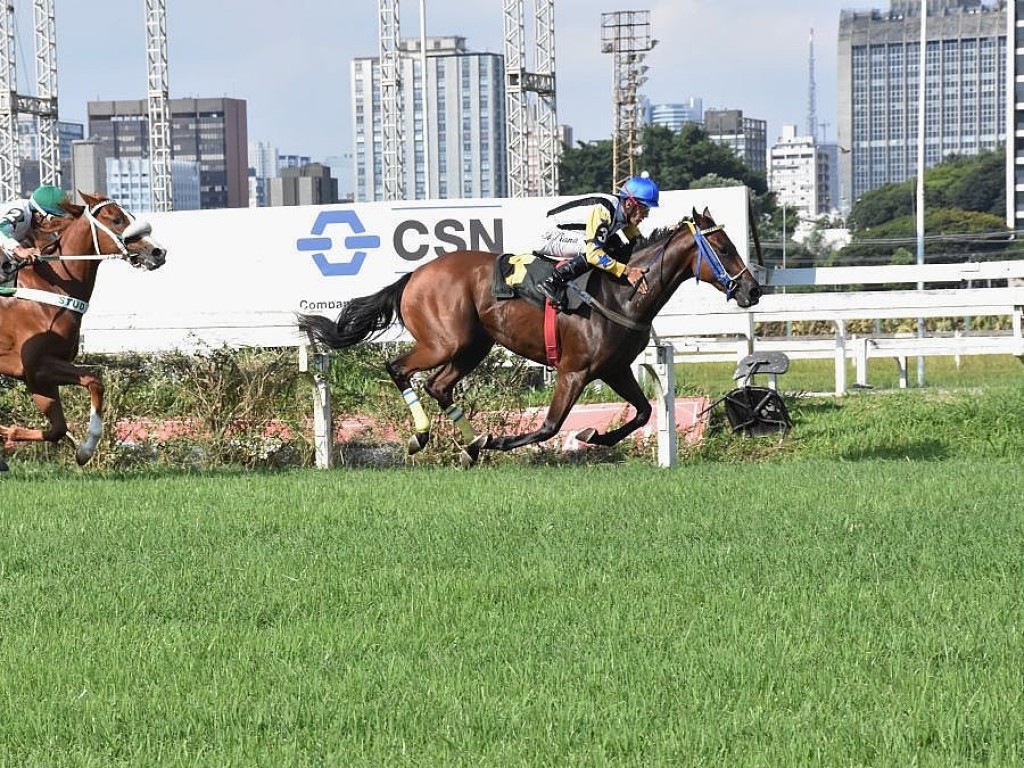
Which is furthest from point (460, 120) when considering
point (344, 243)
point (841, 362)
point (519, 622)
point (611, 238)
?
point (519, 622)

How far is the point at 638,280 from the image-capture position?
10031 millimetres

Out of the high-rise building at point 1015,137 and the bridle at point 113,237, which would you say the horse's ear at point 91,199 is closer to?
the bridle at point 113,237

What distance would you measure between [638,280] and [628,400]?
3.04ft

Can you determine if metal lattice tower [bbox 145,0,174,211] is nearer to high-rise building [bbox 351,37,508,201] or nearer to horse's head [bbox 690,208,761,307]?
horse's head [bbox 690,208,761,307]

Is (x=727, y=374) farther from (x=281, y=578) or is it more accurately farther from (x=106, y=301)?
(x=281, y=578)

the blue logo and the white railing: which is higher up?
the blue logo

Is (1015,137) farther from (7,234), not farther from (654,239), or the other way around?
(7,234)

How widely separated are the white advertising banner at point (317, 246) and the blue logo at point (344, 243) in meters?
0.01

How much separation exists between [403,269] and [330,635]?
42.6ft

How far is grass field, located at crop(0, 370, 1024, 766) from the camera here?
4.25m

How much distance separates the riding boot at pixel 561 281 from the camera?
10.2 m

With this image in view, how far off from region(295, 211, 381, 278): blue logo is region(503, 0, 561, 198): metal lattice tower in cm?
1601

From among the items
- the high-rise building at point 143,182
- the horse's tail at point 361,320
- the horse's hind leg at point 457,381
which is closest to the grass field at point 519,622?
the horse's hind leg at point 457,381

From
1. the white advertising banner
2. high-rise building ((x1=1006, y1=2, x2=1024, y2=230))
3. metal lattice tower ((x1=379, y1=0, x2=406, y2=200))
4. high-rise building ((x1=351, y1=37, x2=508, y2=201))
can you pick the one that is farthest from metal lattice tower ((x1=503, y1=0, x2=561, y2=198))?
high-rise building ((x1=351, y1=37, x2=508, y2=201))
